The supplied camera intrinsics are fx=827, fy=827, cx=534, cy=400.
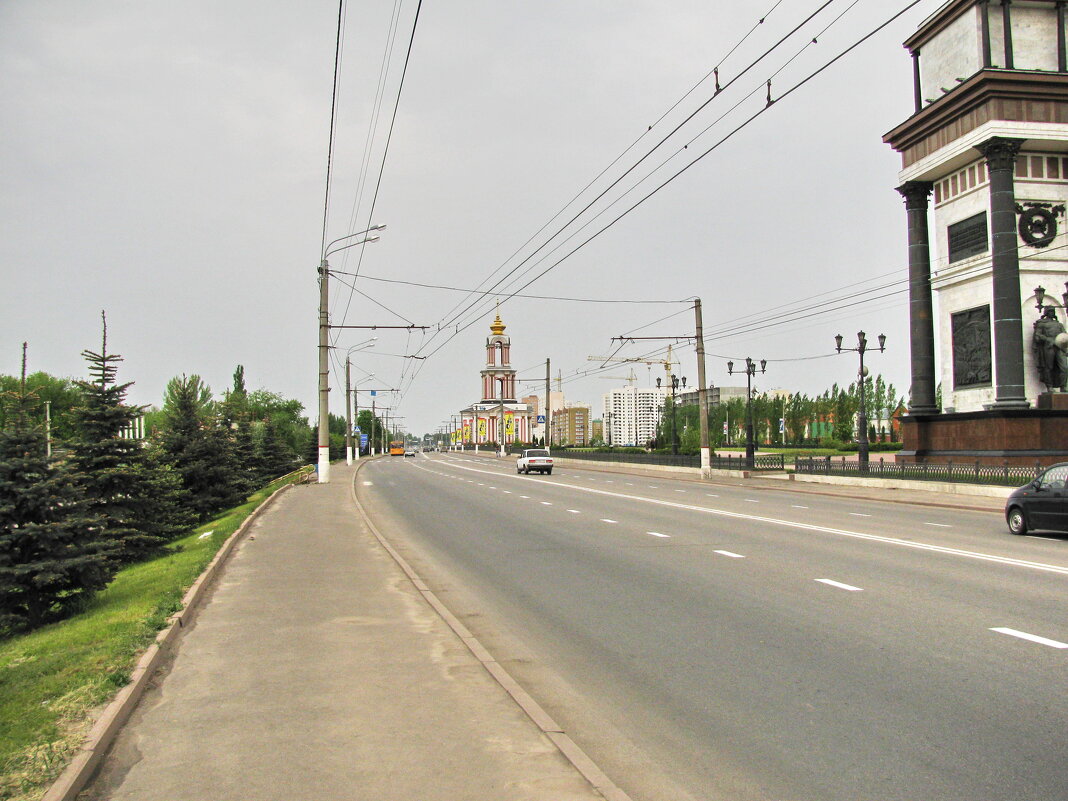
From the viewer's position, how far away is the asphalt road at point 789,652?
476 cm

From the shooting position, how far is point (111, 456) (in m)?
16.2

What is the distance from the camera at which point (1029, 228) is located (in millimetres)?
31703

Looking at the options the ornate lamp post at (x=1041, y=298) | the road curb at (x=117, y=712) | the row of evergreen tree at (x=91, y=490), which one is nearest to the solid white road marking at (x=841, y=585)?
the road curb at (x=117, y=712)

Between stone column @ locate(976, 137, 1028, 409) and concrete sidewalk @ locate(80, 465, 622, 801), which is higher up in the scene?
stone column @ locate(976, 137, 1028, 409)

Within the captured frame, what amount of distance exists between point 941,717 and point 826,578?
215 inches

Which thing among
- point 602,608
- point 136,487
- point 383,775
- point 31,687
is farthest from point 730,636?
point 136,487

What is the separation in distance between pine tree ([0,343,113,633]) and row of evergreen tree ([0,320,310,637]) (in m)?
0.01

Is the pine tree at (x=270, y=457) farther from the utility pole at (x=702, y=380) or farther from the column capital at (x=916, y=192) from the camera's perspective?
the column capital at (x=916, y=192)

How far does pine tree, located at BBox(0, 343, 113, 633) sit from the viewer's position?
11227mm

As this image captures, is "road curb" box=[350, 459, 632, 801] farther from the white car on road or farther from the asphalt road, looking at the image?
the white car on road

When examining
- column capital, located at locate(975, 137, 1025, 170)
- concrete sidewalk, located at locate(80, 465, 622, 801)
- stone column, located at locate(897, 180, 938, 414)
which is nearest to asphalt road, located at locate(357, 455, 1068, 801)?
concrete sidewalk, located at locate(80, 465, 622, 801)

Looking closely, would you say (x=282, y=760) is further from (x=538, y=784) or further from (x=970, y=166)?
(x=970, y=166)

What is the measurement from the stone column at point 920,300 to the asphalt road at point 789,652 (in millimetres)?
21538

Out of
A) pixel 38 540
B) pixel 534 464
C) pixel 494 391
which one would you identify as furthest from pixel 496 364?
pixel 38 540
